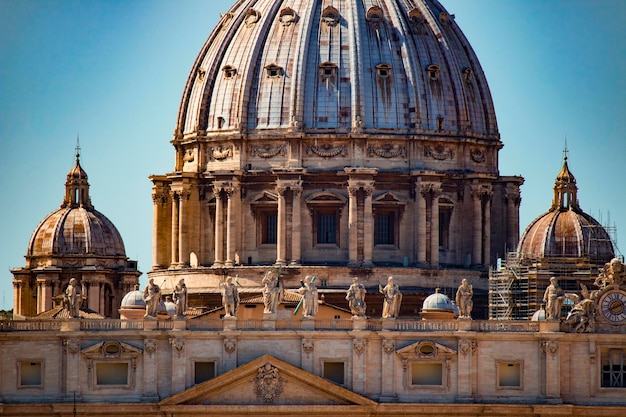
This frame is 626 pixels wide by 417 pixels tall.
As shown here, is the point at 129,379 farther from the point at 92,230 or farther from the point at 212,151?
the point at 92,230

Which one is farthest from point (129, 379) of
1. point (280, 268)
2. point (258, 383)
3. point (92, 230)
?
point (92, 230)

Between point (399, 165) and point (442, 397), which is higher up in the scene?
point (399, 165)

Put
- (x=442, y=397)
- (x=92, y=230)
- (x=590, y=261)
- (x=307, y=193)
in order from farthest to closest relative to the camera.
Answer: (x=92, y=230) → (x=307, y=193) → (x=590, y=261) → (x=442, y=397)

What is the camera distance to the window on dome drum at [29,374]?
121250 millimetres

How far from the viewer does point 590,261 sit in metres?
140

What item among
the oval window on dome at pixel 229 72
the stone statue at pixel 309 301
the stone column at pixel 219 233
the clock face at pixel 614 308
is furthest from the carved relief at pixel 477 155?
the clock face at pixel 614 308

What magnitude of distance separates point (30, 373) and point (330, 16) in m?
39.6

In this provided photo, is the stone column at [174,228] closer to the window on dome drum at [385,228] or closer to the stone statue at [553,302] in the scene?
the window on dome drum at [385,228]

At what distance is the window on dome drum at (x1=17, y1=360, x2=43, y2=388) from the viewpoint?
121250 millimetres

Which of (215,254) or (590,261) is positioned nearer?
(590,261)

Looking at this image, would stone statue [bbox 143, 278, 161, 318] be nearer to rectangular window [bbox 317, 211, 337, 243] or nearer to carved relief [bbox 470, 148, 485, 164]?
rectangular window [bbox 317, 211, 337, 243]

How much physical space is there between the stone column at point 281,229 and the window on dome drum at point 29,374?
28.9 metres

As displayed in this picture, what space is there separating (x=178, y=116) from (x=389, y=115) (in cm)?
1414

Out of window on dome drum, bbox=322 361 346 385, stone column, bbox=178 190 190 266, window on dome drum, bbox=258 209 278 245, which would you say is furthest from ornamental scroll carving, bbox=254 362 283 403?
stone column, bbox=178 190 190 266
